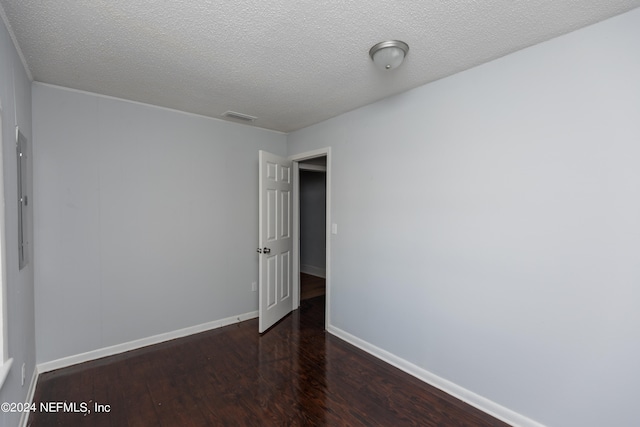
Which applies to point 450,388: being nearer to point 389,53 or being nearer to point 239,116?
point 389,53

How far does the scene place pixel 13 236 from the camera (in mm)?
1668

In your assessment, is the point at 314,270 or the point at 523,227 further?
the point at 314,270

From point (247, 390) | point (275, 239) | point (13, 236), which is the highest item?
point (13, 236)

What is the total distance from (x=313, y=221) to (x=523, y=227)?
14.8 feet

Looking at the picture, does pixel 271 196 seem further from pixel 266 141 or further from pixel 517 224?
pixel 517 224

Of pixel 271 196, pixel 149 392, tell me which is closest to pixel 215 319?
pixel 149 392

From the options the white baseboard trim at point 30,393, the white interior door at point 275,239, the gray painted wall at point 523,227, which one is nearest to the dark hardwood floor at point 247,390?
the white baseboard trim at point 30,393

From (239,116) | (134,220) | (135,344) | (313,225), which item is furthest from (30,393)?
(313,225)

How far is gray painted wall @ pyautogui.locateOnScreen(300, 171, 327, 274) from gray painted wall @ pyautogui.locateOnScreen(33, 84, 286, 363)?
93.7 inches

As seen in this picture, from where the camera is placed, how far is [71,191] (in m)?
2.50

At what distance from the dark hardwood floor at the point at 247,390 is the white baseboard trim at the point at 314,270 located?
2878 millimetres

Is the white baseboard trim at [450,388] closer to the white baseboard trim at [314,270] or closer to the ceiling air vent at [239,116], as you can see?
the ceiling air vent at [239,116]

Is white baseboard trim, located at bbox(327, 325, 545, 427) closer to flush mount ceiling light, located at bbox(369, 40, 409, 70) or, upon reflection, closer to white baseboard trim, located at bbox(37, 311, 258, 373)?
white baseboard trim, located at bbox(37, 311, 258, 373)

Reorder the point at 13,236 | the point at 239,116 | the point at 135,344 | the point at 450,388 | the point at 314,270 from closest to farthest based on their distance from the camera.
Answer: the point at 13,236 < the point at 450,388 < the point at 135,344 < the point at 239,116 < the point at 314,270
